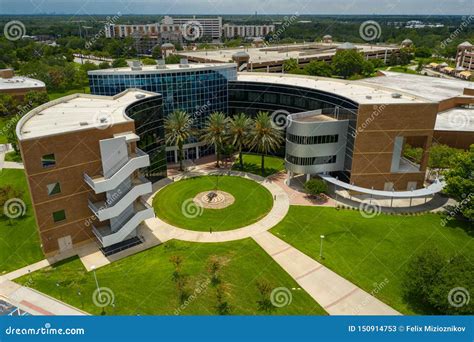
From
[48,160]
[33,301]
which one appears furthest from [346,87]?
[33,301]

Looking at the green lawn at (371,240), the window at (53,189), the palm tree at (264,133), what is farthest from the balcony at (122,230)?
the palm tree at (264,133)

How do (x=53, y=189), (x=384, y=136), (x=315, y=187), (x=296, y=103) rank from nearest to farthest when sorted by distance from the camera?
1. (x=53, y=189)
2. (x=384, y=136)
3. (x=315, y=187)
4. (x=296, y=103)

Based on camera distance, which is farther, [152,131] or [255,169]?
[255,169]

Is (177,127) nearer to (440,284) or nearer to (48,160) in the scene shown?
(48,160)

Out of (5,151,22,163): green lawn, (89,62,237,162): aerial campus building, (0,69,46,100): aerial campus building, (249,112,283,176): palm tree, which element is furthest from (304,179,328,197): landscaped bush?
(0,69,46,100): aerial campus building

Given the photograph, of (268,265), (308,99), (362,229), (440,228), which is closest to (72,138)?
(268,265)

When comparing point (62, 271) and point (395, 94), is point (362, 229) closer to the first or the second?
point (395, 94)

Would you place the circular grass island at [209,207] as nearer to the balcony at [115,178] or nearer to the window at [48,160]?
the balcony at [115,178]

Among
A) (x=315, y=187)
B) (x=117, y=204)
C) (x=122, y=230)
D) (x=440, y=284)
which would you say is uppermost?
(x=117, y=204)

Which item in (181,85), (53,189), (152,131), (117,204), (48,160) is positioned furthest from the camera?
(181,85)
